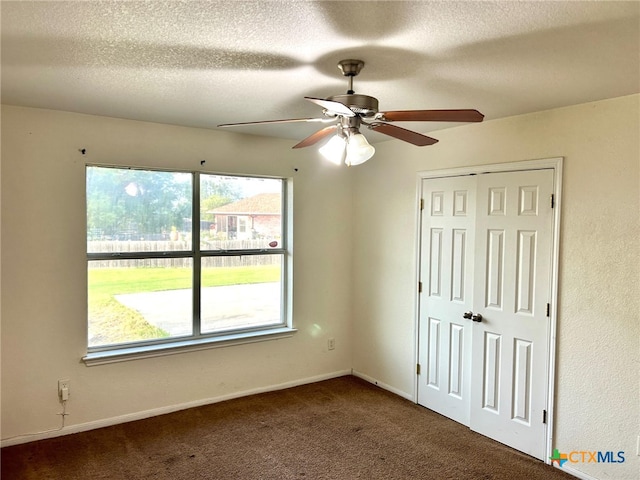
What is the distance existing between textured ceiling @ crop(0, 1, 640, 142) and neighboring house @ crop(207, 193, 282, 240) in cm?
116

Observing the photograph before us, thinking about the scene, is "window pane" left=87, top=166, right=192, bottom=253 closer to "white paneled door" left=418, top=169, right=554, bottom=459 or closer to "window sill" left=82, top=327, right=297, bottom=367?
"window sill" left=82, top=327, right=297, bottom=367

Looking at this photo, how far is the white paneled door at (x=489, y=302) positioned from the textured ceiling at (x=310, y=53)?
703 millimetres

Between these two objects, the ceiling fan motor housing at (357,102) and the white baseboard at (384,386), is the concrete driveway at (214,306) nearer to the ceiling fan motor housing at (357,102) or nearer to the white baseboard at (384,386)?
the white baseboard at (384,386)

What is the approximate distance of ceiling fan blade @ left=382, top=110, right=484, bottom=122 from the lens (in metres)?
1.95

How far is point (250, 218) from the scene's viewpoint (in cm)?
405

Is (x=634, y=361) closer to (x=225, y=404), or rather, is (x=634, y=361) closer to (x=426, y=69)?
(x=426, y=69)

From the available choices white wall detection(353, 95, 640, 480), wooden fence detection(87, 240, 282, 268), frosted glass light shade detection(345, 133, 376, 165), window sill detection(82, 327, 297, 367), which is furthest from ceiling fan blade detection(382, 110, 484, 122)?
window sill detection(82, 327, 297, 367)

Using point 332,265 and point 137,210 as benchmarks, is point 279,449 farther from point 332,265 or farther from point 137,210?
point 137,210

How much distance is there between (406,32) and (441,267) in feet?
7.50

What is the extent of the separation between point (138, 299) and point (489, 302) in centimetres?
276

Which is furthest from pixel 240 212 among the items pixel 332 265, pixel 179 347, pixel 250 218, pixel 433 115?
pixel 433 115

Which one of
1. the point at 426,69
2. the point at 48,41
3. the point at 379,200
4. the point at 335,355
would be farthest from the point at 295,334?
the point at 48,41

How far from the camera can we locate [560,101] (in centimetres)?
273

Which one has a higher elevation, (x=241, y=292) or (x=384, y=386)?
(x=241, y=292)
